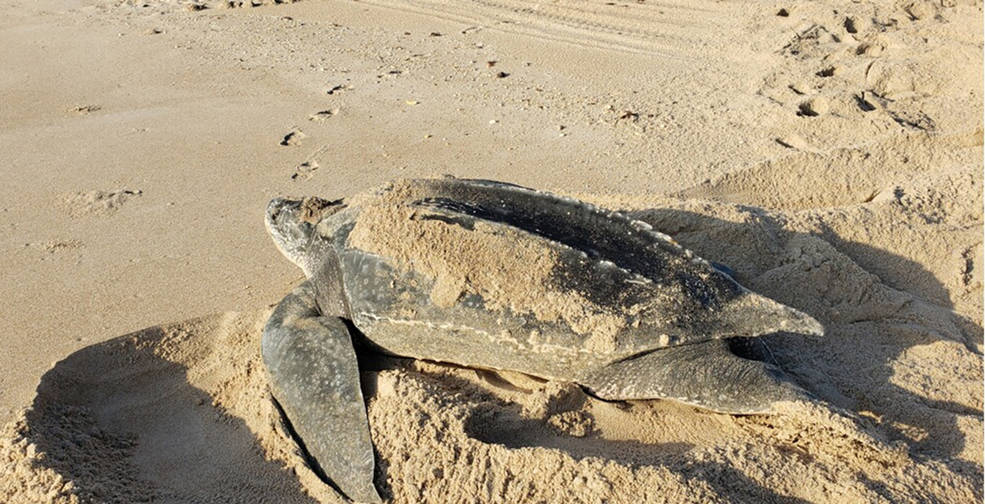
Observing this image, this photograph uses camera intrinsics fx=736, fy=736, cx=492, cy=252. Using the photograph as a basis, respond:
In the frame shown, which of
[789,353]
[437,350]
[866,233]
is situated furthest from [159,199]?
[866,233]

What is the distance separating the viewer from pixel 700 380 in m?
2.72

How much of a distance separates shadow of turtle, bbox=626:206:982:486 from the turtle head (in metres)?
1.69

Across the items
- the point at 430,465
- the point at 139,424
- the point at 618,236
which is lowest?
the point at 139,424

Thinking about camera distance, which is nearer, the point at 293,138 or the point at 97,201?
the point at 97,201

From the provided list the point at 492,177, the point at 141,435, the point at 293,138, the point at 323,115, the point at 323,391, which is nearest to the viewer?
the point at 323,391

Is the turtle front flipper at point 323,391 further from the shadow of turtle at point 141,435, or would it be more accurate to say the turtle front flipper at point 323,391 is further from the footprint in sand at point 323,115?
the footprint in sand at point 323,115

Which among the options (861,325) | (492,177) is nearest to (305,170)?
(492,177)

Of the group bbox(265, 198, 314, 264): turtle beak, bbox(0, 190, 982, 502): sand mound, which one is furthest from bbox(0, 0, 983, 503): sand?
bbox(265, 198, 314, 264): turtle beak

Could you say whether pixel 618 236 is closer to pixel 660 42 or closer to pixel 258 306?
pixel 258 306

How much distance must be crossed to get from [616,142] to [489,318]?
2953mm

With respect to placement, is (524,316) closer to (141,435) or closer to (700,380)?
(700,380)

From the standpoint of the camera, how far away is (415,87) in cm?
644

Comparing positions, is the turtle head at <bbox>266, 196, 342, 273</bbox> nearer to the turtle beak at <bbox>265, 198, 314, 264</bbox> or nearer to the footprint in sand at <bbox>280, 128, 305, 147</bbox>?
the turtle beak at <bbox>265, 198, 314, 264</bbox>

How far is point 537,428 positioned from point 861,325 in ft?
5.55
